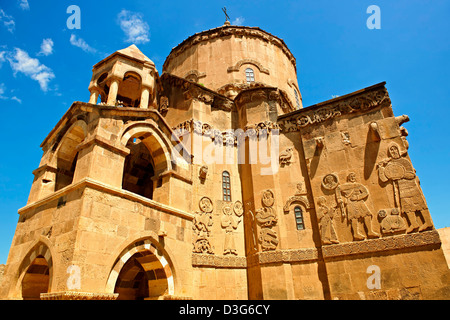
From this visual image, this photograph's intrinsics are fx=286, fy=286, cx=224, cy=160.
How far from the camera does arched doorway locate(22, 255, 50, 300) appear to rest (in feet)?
30.3

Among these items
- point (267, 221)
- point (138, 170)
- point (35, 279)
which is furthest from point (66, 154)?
point (267, 221)

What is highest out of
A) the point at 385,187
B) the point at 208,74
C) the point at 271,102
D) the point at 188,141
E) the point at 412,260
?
the point at 208,74

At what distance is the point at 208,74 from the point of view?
61.2 feet

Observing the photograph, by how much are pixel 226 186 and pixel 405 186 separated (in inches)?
278

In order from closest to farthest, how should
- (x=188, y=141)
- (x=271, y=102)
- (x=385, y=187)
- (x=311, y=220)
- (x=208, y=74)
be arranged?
(x=385, y=187)
(x=311, y=220)
(x=188, y=141)
(x=271, y=102)
(x=208, y=74)

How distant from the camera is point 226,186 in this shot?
13195mm

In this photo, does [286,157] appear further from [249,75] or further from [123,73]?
[123,73]

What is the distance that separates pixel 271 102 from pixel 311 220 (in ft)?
19.9

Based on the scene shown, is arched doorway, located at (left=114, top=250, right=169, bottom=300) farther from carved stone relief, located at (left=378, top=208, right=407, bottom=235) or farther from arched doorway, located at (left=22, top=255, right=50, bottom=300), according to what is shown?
carved stone relief, located at (left=378, top=208, right=407, bottom=235)

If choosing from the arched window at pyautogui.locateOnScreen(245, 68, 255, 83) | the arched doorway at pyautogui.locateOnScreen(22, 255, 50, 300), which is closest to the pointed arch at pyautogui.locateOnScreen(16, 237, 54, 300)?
the arched doorway at pyautogui.locateOnScreen(22, 255, 50, 300)

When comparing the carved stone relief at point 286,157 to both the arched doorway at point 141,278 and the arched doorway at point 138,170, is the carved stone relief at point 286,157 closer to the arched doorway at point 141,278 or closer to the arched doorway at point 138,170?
the arched doorway at point 138,170

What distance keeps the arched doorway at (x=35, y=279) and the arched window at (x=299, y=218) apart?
9204 millimetres
